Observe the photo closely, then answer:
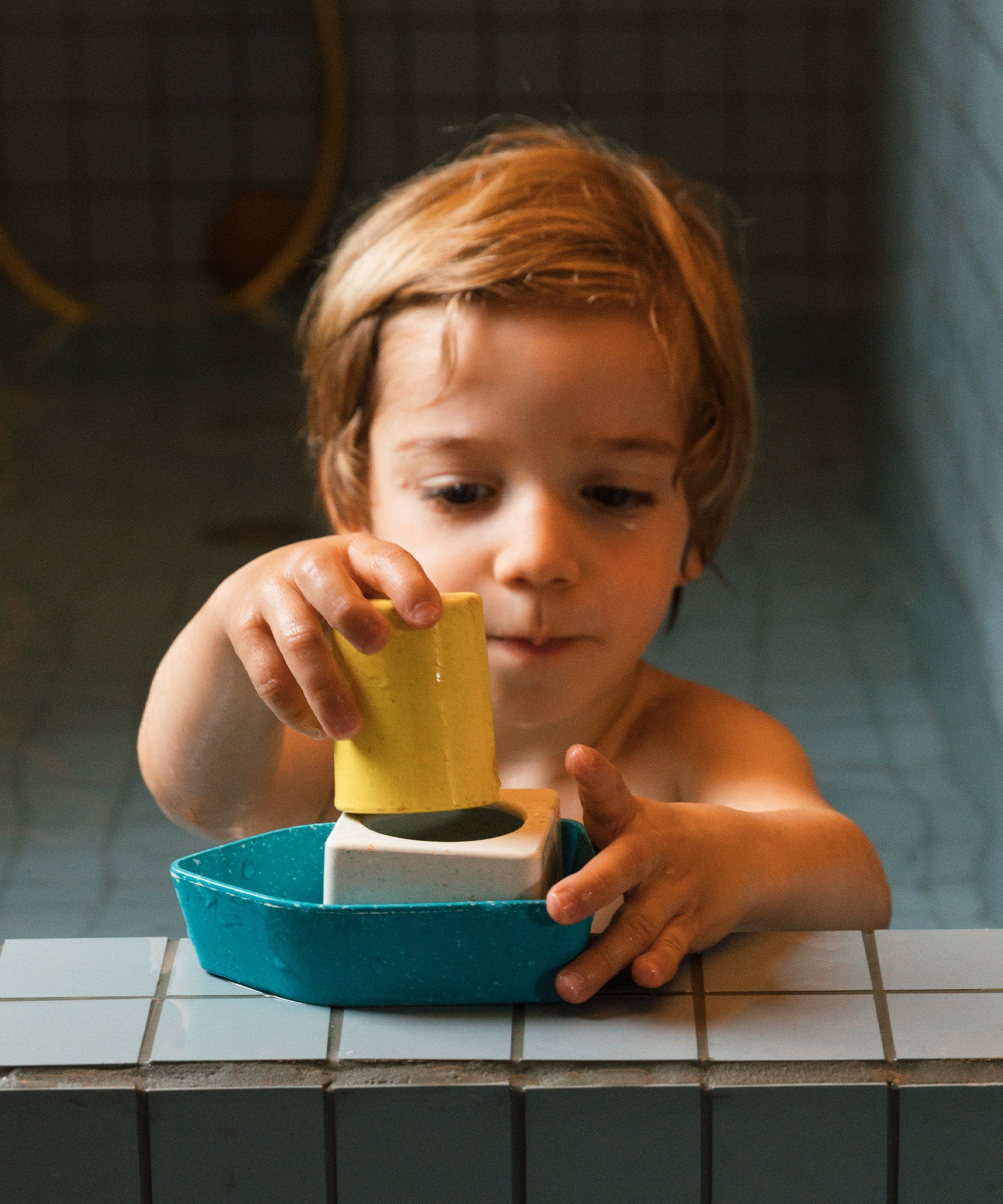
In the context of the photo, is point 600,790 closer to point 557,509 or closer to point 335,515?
point 557,509

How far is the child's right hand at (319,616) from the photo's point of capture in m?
0.59

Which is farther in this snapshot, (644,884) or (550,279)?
(550,279)

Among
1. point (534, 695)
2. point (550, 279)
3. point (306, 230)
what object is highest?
point (550, 279)

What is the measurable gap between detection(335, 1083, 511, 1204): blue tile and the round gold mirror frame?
3187 mm

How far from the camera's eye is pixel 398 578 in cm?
60

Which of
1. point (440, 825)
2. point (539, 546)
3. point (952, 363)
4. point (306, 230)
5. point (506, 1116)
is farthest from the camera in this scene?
point (306, 230)

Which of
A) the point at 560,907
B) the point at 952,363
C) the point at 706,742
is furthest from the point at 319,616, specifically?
the point at 952,363

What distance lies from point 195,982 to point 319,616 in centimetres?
15

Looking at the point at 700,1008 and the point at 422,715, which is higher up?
the point at 422,715

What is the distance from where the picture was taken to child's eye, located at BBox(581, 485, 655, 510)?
939 millimetres

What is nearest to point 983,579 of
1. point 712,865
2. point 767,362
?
point 712,865

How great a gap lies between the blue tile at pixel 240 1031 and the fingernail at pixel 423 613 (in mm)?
154

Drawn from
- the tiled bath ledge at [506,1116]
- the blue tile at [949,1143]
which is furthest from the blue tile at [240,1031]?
the blue tile at [949,1143]

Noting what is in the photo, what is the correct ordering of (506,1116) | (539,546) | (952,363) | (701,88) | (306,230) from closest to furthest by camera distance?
(506,1116), (539,546), (952,363), (701,88), (306,230)
